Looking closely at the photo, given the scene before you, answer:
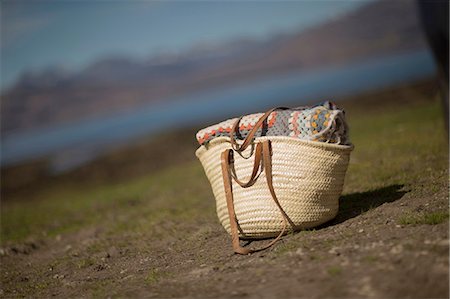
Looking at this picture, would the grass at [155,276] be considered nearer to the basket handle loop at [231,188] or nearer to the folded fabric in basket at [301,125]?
the basket handle loop at [231,188]

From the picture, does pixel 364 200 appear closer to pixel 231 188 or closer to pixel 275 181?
pixel 275 181

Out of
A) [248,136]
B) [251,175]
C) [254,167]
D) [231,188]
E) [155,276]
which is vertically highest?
[248,136]

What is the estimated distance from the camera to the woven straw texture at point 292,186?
6.14 metres

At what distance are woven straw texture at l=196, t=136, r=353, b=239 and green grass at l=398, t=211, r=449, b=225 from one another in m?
0.96

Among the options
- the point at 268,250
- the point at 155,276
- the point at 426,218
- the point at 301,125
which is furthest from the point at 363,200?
the point at 155,276

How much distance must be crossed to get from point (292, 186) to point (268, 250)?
2.73 ft

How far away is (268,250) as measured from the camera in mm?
6141

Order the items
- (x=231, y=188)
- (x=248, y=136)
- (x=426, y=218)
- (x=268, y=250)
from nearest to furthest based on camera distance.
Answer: (x=426, y=218), (x=268, y=250), (x=248, y=136), (x=231, y=188)

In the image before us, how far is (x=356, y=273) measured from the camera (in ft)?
15.4

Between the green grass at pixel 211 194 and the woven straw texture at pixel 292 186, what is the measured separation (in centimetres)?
105

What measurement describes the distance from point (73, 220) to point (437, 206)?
10045 millimetres

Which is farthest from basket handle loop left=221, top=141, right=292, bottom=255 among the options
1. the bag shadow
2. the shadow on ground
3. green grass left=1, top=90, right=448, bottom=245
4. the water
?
the water

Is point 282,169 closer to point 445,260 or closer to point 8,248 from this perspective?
point 445,260

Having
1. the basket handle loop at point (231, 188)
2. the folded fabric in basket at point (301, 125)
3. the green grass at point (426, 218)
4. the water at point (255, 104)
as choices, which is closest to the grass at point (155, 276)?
the basket handle loop at point (231, 188)
